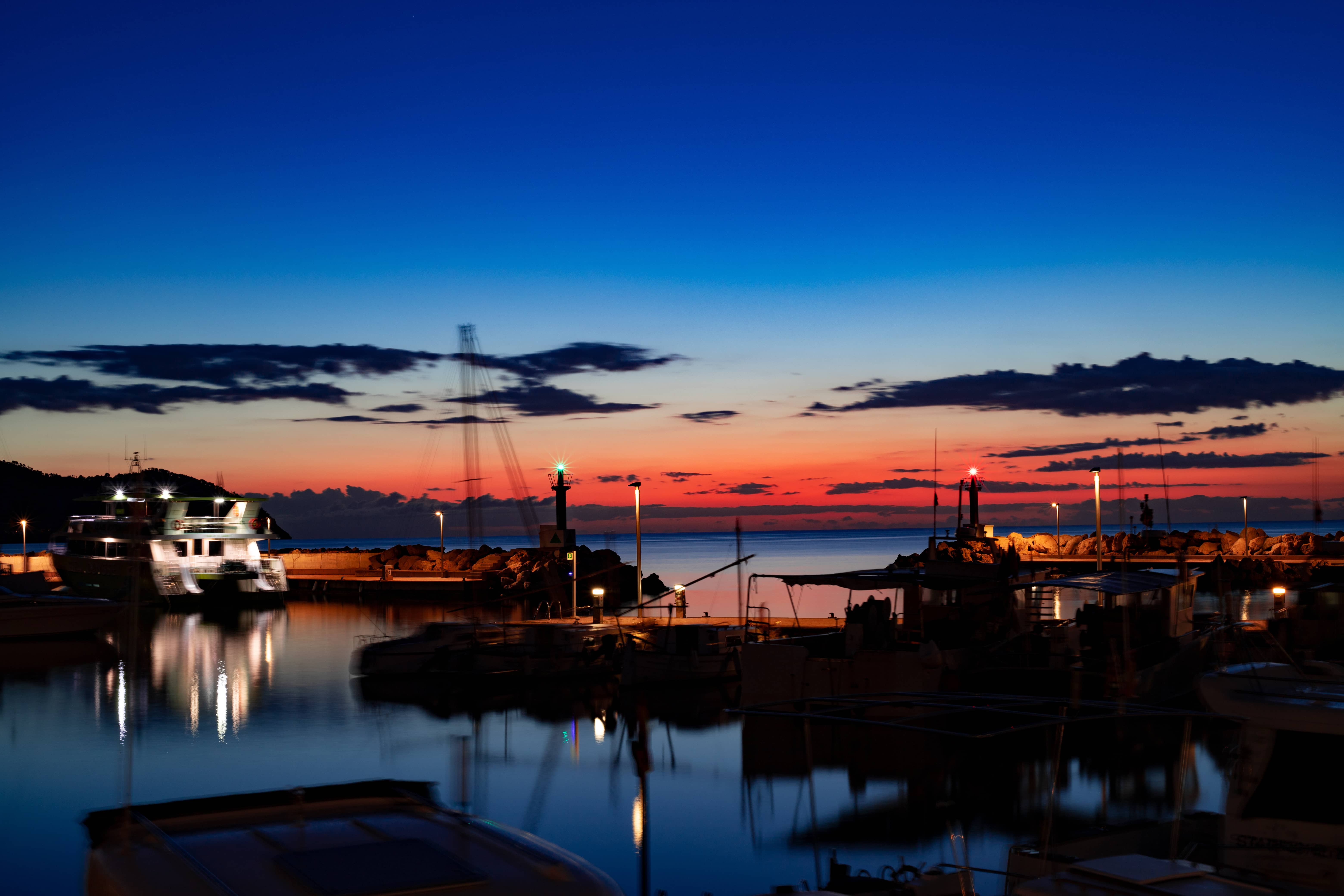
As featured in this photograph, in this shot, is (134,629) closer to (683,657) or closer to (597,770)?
(597,770)

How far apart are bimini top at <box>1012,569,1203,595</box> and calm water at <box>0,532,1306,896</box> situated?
319 cm

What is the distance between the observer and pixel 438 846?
6898mm

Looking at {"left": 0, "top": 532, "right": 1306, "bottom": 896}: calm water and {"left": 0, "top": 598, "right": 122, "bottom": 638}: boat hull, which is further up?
{"left": 0, "top": 598, "right": 122, "bottom": 638}: boat hull

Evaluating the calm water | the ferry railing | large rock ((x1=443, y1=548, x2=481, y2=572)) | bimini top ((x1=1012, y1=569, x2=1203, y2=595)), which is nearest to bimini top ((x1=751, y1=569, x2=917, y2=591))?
bimini top ((x1=1012, y1=569, x2=1203, y2=595))

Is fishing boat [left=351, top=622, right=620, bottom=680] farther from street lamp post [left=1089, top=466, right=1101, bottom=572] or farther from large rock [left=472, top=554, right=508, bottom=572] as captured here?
large rock [left=472, top=554, right=508, bottom=572]

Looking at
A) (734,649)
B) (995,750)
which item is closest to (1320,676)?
(995,750)

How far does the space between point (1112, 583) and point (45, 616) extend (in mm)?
40569

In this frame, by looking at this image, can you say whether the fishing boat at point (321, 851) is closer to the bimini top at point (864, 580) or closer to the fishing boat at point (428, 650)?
the bimini top at point (864, 580)

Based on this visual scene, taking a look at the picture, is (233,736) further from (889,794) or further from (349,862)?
(349,862)

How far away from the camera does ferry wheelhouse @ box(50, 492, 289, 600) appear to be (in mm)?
62156

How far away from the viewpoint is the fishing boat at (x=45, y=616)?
4341 centimetres

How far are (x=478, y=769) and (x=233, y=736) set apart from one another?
898 cm

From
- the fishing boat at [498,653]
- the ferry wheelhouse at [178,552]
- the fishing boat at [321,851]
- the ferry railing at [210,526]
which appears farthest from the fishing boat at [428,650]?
the ferry railing at [210,526]

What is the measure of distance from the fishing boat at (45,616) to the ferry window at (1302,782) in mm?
45123
